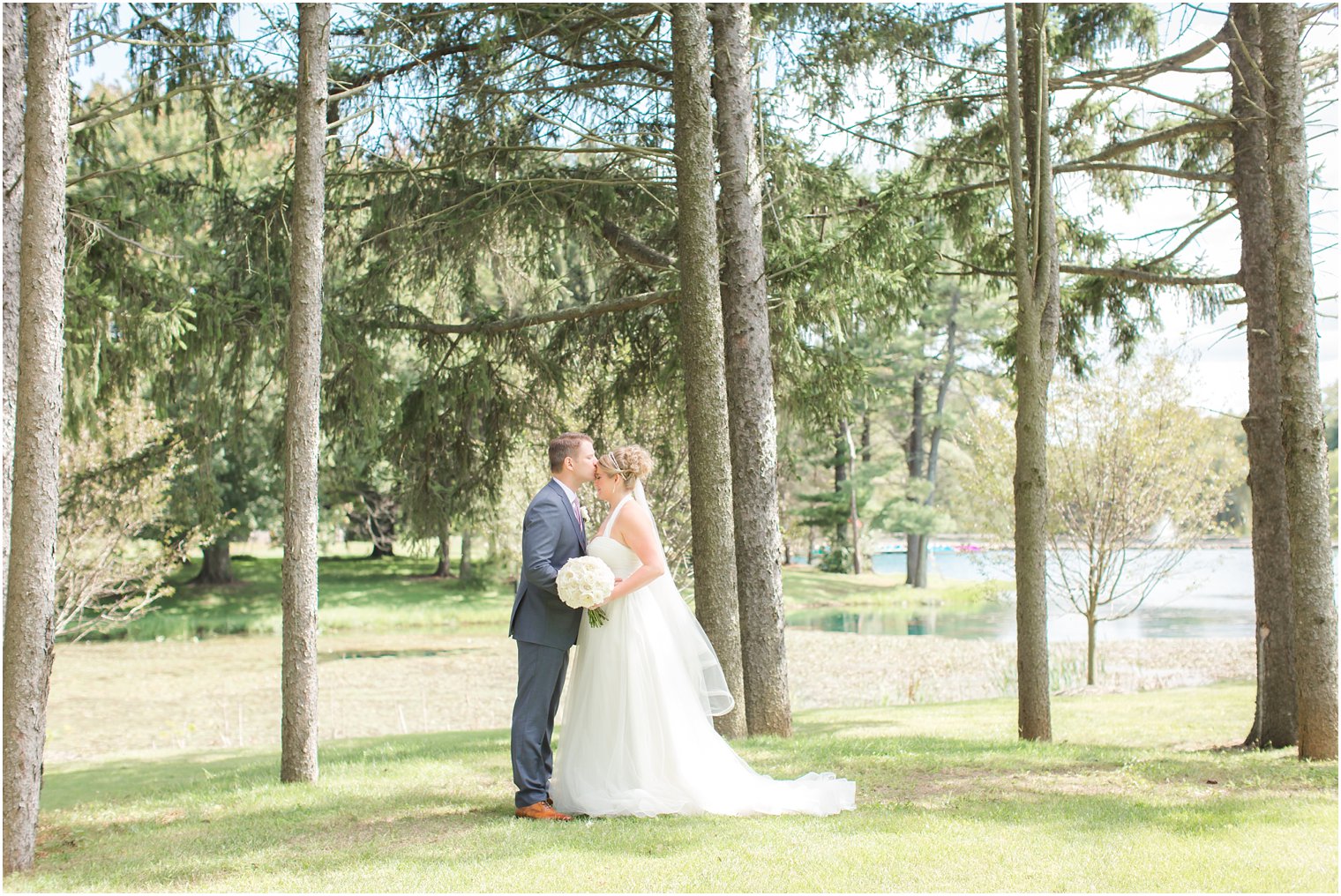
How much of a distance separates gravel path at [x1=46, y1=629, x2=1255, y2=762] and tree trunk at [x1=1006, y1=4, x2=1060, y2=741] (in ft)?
29.7

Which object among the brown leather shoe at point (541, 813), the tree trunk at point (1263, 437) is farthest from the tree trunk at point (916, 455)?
the brown leather shoe at point (541, 813)

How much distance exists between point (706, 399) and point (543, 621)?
2701 mm

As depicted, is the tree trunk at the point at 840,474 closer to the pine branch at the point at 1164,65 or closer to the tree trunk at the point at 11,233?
the pine branch at the point at 1164,65

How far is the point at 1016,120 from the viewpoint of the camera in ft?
26.4

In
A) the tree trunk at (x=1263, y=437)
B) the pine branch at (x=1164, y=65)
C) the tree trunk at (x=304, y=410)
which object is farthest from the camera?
the pine branch at (x=1164, y=65)

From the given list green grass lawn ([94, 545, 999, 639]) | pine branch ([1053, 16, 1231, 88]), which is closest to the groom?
pine branch ([1053, 16, 1231, 88])

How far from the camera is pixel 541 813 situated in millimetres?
5422

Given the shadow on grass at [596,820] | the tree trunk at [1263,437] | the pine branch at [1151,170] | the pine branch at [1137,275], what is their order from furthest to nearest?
the pine branch at [1137,275], the pine branch at [1151,170], the tree trunk at [1263,437], the shadow on grass at [596,820]

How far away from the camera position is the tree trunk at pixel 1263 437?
28.8ft

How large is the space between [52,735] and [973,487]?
53.3ft

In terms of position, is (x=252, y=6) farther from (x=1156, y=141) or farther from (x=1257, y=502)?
(x=1257, y=502)

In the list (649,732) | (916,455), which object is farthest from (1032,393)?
(916,455)

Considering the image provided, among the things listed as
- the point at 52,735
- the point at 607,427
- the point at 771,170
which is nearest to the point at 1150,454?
the point at 607,427

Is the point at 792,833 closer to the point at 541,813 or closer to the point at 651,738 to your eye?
the point at 651,738
